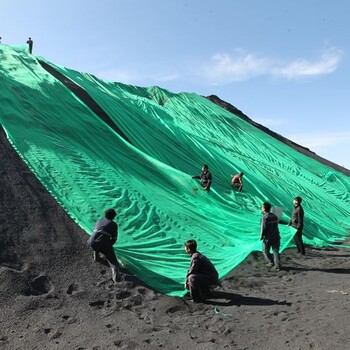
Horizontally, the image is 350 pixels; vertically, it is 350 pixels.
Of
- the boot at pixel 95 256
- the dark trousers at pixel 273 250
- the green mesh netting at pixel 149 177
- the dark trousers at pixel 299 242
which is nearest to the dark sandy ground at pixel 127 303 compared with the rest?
the boot at pixel 95 256

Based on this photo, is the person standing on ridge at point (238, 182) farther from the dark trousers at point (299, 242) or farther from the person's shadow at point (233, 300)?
the person's shadow at point (233, 300)

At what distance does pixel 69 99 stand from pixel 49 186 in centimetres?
512

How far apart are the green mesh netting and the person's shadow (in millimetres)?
503

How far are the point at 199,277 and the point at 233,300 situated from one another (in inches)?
23.3

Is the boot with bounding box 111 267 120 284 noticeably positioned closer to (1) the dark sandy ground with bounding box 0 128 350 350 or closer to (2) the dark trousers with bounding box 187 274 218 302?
(1) the dark sandy ground with bounding box 0 128 350 350

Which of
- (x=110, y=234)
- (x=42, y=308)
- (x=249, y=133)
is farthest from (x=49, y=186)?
(x=249, y=133)

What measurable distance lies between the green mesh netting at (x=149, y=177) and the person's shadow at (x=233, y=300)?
19.8 inches

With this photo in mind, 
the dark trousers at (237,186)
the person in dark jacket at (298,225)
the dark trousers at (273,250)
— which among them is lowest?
the dark trousers at (273,250)

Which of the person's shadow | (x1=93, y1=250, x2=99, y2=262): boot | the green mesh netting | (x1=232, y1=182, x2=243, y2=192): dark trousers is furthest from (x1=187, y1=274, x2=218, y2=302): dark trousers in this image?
(x1=232, y1=182, x2=243, y2=192): dark trousers

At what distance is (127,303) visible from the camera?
5.65 m

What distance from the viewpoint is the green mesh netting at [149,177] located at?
7574mm

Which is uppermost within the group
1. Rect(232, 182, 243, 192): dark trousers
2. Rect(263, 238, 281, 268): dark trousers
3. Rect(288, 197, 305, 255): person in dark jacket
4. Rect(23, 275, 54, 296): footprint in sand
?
Rect(232, 182, 243, 192): dark trousers

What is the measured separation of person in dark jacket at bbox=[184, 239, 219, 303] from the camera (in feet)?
18.9

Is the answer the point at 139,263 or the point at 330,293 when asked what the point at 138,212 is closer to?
the point at 139,263
